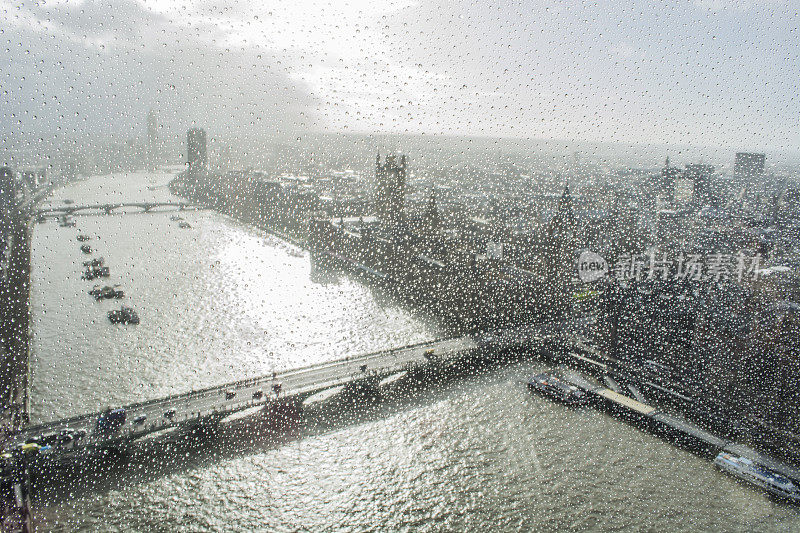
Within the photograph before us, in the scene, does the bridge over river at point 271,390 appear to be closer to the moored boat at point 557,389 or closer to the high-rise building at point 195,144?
the moored boat at point 557,389

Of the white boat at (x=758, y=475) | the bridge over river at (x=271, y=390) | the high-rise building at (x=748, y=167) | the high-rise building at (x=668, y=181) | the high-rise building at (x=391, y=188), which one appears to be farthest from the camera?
the high-rise building at (x=391, y=188)

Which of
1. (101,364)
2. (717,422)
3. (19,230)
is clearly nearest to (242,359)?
(101,364)

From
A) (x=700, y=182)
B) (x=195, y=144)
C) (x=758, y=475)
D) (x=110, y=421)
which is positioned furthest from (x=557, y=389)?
(x=700, y=182)

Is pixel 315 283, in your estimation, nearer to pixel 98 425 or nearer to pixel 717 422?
pixel 98 425

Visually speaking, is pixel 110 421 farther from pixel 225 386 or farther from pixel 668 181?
pixel 668 181

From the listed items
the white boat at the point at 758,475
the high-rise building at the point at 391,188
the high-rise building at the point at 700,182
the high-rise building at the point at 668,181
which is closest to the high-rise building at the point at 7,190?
the high-rise building at the point at 391,188

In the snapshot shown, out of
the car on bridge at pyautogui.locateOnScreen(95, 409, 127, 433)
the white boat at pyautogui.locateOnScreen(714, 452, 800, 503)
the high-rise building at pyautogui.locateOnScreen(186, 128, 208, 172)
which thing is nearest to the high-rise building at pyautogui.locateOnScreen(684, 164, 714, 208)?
the white boat at pyautogui.locateOnScreen(714, 452, 800, 503)

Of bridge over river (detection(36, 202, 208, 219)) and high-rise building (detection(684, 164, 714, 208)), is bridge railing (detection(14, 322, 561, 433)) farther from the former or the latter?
bridge over river (detection(36, 202, 208, 219))
